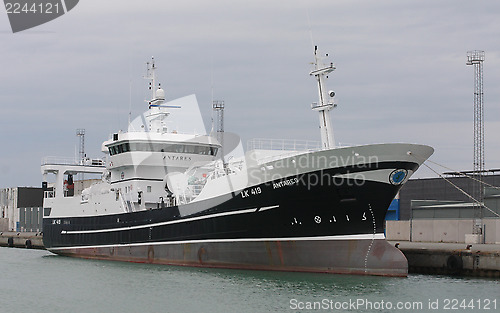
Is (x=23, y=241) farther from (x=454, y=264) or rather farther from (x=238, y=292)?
(x=454, y=264)

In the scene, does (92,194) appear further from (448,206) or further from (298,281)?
(448,206)

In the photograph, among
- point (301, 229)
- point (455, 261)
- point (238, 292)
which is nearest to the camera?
point (238, 292)

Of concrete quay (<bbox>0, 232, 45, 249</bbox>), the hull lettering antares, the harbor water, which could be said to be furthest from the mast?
concrete quay (<bbox>0, 232, 45, 249</bbox>)

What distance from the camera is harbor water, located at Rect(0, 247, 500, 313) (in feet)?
69.8

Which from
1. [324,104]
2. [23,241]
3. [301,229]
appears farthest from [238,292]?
[23,241]

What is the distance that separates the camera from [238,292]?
77.5 feet

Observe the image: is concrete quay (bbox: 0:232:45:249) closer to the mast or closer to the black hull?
the black hull

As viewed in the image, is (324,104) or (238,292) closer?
(238,292)

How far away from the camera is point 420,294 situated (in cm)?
2306

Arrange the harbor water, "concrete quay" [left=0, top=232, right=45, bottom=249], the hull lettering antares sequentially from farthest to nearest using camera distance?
"concrete quay" [left=0, top=232, right=45, bottom=249]
the hull lettering antares
the harbor water

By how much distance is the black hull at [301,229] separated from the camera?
86.5ft

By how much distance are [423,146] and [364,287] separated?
582cm

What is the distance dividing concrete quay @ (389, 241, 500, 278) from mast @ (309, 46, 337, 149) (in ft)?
21.7

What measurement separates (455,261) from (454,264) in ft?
0.42
